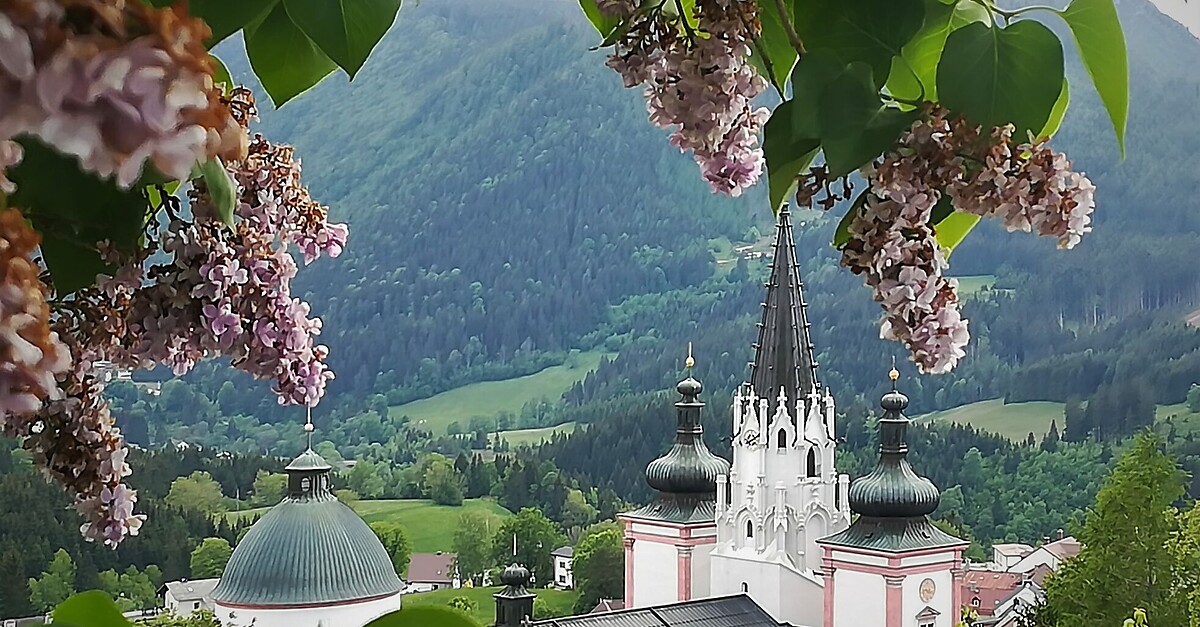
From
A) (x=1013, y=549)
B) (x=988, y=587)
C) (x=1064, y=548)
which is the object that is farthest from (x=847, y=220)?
(x=988, y=587)

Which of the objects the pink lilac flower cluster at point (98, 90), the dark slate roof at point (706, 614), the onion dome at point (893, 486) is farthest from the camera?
the dark slate roof at point (706, 614)

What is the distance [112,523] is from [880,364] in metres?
5.07

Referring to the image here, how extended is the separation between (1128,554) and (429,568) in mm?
2096

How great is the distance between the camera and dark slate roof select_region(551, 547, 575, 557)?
5.08 m

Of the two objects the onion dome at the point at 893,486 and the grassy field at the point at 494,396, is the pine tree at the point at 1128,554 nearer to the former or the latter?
the onion dome at the point at 893,486

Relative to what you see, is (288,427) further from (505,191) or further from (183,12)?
(183,12)

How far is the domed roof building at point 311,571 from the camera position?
471cm

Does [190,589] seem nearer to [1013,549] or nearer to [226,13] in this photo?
[1013,549]

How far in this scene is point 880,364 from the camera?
519 centimetres

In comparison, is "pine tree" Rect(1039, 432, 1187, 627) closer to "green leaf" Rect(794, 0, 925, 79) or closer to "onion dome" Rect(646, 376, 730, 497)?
"onion dome" Rect(646, 376, 730, 497)

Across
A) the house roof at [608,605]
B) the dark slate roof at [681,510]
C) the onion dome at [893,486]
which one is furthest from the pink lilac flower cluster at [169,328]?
the dark slate roof at [681,510]

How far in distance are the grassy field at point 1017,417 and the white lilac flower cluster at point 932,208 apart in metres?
4.67

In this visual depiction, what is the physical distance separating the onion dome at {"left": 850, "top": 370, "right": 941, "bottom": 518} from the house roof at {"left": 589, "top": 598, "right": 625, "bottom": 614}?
1.09 metres

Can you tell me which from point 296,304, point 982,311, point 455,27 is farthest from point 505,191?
point 296,304
